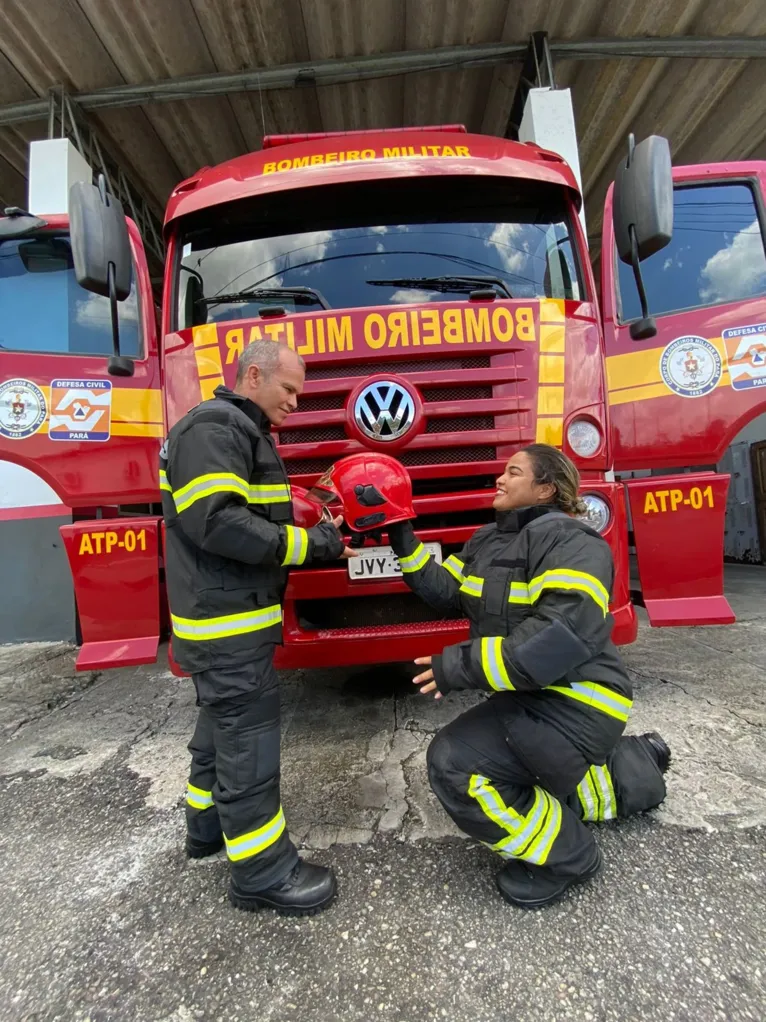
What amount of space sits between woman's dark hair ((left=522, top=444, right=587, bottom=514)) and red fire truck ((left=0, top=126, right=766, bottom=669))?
58 centimetres

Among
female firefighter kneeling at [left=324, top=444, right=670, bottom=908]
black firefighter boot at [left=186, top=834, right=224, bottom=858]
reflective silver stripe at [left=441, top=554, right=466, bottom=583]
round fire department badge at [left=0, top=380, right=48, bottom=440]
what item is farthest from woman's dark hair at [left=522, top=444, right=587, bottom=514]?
round fire department badge at [left=0, top=380, right=48, bottom=440]

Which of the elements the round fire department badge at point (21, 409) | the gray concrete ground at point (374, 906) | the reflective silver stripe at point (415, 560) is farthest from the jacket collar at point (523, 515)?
the round fire department badge at point (21, 409)

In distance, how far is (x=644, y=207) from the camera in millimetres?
2529

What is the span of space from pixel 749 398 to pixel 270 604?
94.4 inches

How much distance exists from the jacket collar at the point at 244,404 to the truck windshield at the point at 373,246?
921 millimetres

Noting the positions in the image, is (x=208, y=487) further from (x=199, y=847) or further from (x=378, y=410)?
(x=199, y=847)

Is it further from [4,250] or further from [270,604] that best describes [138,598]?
[4,250]

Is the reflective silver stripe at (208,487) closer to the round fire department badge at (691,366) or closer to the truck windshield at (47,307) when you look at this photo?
the truck windshield at (47,307)

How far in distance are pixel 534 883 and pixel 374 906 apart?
0.46 meters

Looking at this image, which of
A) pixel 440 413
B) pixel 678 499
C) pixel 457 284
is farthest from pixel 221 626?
pixel 678 499

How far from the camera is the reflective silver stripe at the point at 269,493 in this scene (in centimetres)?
174

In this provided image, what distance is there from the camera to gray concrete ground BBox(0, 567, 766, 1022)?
135 centimetres

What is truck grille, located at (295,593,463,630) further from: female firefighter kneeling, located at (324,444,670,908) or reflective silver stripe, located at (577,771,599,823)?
reflective silver stripe, located at (577,771,599,823)

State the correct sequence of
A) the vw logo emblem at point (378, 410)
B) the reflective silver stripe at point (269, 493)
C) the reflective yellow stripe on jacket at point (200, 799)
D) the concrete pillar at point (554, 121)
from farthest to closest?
the concrete pillar at point (554, 121), the vw logo emblem at point (378, 410), the reflective yellow stripe on jacket at point (200, 799), the reflective silver stripe at point (269, 493)
